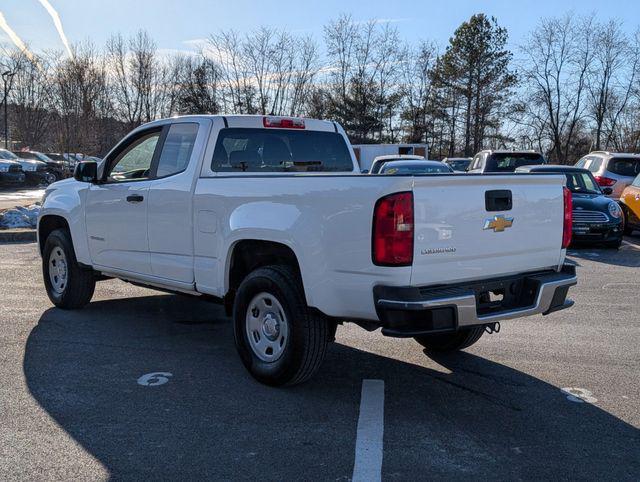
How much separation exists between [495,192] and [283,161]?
7.19 ft

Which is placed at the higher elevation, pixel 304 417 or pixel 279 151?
pixel 279 151

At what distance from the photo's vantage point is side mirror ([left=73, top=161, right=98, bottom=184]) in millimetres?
6352

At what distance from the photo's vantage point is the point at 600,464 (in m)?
3.59

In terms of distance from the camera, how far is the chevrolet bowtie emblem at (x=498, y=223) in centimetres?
423

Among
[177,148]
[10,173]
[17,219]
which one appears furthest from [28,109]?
[177,148]

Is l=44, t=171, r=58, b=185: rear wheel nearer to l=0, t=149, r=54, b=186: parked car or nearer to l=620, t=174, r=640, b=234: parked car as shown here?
l=0, t=149, r=54, b=186: parked car

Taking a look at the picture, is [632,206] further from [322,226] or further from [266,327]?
[322,226]

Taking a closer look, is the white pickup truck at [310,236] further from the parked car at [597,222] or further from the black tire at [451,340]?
the parked car at [597,222]

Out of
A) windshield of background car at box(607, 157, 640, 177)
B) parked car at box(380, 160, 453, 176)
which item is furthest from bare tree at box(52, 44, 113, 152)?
windshield of background car at box(607, 157, 640, 177)

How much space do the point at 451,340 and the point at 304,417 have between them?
5.95 feet


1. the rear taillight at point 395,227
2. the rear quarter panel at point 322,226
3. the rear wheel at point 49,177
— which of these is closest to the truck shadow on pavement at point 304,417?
the rear quarter panel at point 322,226

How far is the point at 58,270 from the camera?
7152 mm

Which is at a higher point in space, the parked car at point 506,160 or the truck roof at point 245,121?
the truck roof at point 245,121

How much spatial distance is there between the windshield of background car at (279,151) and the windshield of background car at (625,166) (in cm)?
1337
